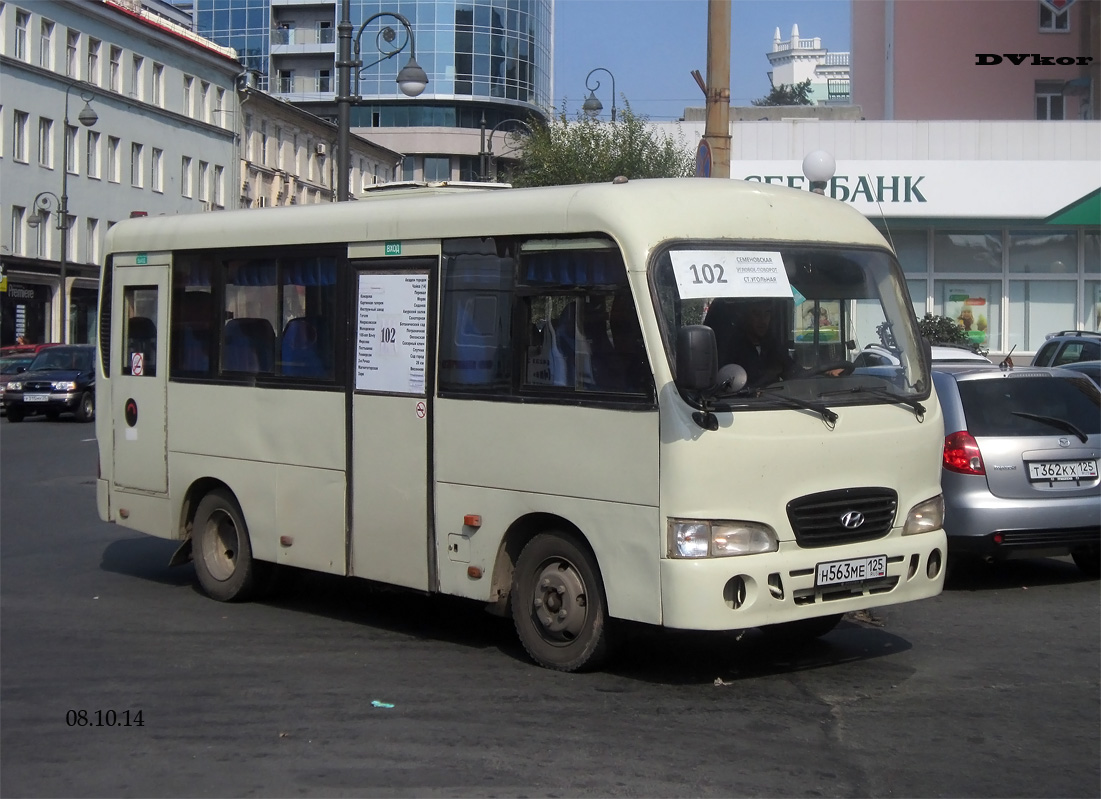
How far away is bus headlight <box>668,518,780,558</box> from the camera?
6762mm

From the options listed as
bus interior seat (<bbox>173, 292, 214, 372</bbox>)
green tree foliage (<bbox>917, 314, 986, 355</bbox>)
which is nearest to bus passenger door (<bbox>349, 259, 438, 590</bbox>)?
bus interior seat (<bbox>173, 292, 214, 372</bbox>)

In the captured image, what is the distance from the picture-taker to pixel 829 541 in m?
7.14

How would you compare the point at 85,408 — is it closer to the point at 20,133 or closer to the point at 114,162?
the point at 20,133

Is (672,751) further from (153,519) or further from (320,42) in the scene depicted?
(320,42)

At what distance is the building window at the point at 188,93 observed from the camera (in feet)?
207

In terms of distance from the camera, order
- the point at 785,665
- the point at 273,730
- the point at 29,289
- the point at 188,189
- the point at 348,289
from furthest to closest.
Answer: the point at 188,189
the point at 29,289
the point at 348,289
the point at 785,665
the point at 273,730

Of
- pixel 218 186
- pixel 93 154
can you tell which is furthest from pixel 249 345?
pixel 218 186

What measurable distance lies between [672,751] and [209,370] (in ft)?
17.4

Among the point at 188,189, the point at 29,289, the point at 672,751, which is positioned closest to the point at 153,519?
the point at 672,751

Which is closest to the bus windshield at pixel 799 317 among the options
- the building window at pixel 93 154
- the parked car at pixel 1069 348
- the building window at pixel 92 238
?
the parked car at pixel 1069 348

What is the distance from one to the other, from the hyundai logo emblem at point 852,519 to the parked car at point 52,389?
2735 centimetres

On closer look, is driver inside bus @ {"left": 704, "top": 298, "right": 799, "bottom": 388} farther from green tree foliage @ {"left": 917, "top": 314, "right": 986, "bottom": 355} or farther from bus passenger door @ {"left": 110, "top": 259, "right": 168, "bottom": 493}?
green tree foliage @ {"left": 917, "top": 314, "right": 986, "bottom": 355}

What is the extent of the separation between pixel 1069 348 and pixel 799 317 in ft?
43.4

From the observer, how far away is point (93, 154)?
56.4 metres
